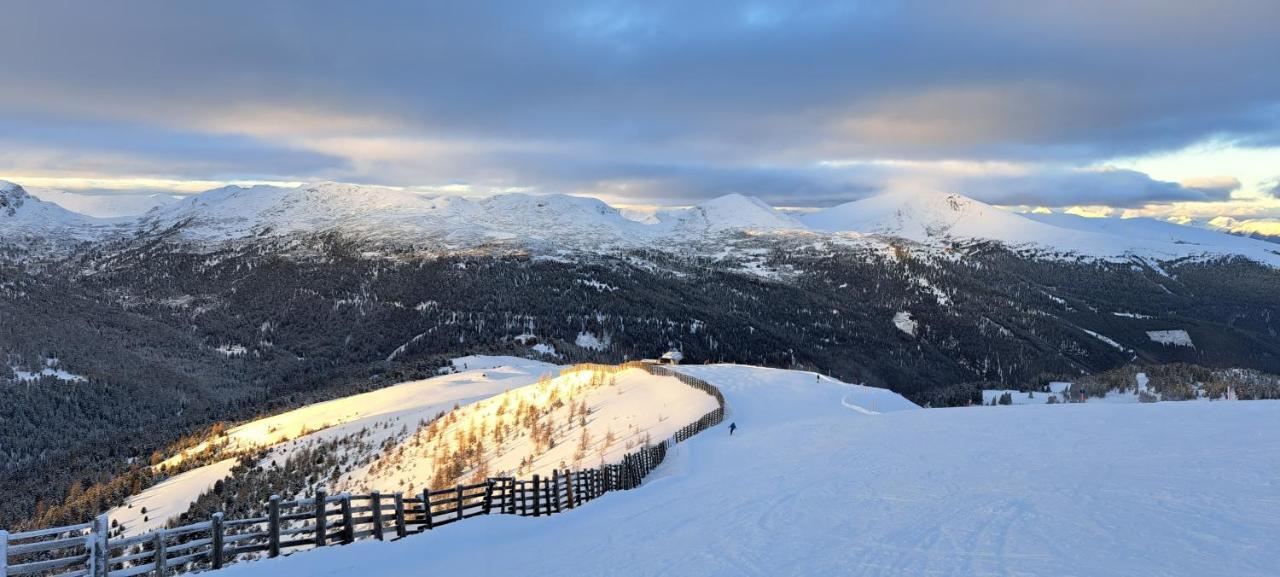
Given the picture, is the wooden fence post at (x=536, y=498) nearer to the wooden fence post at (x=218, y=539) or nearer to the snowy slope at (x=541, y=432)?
the snowy slope at (x=541, y=432)

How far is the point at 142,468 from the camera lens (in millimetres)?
51719

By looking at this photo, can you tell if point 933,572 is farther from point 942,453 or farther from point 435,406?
point 435,406

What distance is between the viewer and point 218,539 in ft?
40.0

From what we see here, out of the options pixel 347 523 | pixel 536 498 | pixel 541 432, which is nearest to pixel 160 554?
pixel 347 523

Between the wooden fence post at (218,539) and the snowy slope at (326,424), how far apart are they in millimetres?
28219

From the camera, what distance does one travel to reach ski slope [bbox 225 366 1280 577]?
9.96 metres

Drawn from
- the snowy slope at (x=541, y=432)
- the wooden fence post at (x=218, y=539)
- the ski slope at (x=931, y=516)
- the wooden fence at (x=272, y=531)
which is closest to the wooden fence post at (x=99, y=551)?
the wooden fence at (x=272, y=531)

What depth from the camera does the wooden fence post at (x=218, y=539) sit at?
39.4ft

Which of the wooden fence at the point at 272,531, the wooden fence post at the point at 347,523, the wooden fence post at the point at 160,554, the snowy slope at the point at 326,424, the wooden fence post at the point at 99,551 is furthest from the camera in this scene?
the snowy slope at the point at 326,424

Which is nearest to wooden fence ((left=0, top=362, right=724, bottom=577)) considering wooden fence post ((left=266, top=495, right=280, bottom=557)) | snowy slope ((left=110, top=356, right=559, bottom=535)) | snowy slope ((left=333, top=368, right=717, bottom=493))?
wooden fence post ((left=266, top=495, right=280, bottom=557))

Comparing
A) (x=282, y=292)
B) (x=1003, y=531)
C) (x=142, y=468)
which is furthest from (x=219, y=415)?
(x=282, y=292)

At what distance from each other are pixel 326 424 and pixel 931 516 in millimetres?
46724

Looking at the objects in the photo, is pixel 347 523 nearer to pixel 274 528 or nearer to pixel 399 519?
pixel 399 519

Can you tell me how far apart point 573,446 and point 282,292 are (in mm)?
186408
